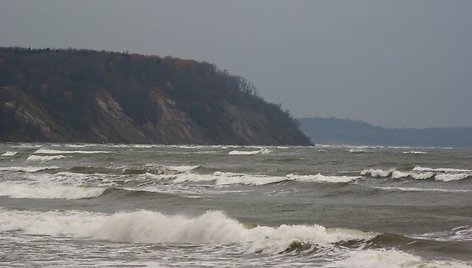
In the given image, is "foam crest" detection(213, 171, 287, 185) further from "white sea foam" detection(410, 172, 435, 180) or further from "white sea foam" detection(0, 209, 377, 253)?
"white sea foam" detection(0, 209, 377, 253)

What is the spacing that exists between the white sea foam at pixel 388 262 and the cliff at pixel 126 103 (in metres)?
111

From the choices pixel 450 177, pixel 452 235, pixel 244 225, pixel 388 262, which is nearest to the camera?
pixel 388 262

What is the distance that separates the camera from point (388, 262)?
41.1 ft

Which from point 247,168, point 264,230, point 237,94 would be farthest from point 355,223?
point 237,94

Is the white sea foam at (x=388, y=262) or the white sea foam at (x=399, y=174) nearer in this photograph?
the white sea foam at (x=388, y=262)

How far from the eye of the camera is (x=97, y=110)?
439ft

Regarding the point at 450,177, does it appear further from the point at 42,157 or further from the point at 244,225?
the point at 42,157

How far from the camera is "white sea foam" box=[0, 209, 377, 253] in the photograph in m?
15.5

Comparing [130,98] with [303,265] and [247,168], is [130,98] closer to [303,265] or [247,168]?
[247,168]

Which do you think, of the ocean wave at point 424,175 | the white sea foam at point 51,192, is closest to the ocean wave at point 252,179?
the ocean wave at point 424,175

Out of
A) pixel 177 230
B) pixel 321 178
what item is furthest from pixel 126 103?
pixel 177 230

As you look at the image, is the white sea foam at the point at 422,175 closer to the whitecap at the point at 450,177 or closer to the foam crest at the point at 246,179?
the whitecap at the point at 450,177

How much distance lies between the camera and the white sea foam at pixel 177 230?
15.5 meters

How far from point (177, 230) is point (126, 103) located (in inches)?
4889
